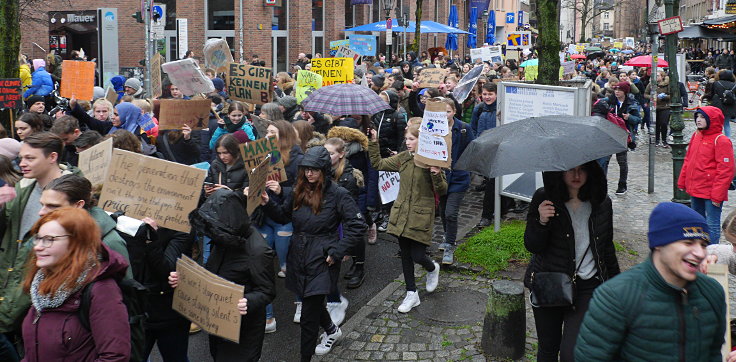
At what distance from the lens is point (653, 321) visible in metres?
3.08

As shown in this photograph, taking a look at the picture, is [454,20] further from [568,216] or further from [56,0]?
[568,216]

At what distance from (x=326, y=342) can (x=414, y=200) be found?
165 centimetres

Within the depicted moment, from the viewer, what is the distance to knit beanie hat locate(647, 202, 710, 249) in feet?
10.2

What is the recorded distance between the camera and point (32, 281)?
11.2ft

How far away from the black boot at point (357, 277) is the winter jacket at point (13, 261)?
3.78 meters

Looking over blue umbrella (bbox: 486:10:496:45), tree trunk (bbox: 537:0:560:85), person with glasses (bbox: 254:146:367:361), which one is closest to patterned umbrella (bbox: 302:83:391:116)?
tree trunk (bbox: 537:0:560:85)

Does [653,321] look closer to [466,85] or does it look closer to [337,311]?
[337,311]

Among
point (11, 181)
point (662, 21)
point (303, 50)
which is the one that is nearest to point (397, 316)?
point (11, 181)

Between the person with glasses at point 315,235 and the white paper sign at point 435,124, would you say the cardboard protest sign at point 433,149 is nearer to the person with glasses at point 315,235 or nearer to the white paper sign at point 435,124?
the white paper sign at point 435,124

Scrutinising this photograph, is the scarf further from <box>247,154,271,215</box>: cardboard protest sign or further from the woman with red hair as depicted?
<box>247,154,271,215</box>: cardboard protest sign

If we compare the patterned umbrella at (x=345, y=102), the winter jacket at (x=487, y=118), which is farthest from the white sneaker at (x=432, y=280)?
the winter jacket at (x=487, y=118)

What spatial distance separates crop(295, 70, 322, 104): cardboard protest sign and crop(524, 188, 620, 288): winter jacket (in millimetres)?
8424

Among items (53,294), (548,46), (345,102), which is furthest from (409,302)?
(548,46)

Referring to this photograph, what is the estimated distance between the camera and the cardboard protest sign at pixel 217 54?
12867mm
